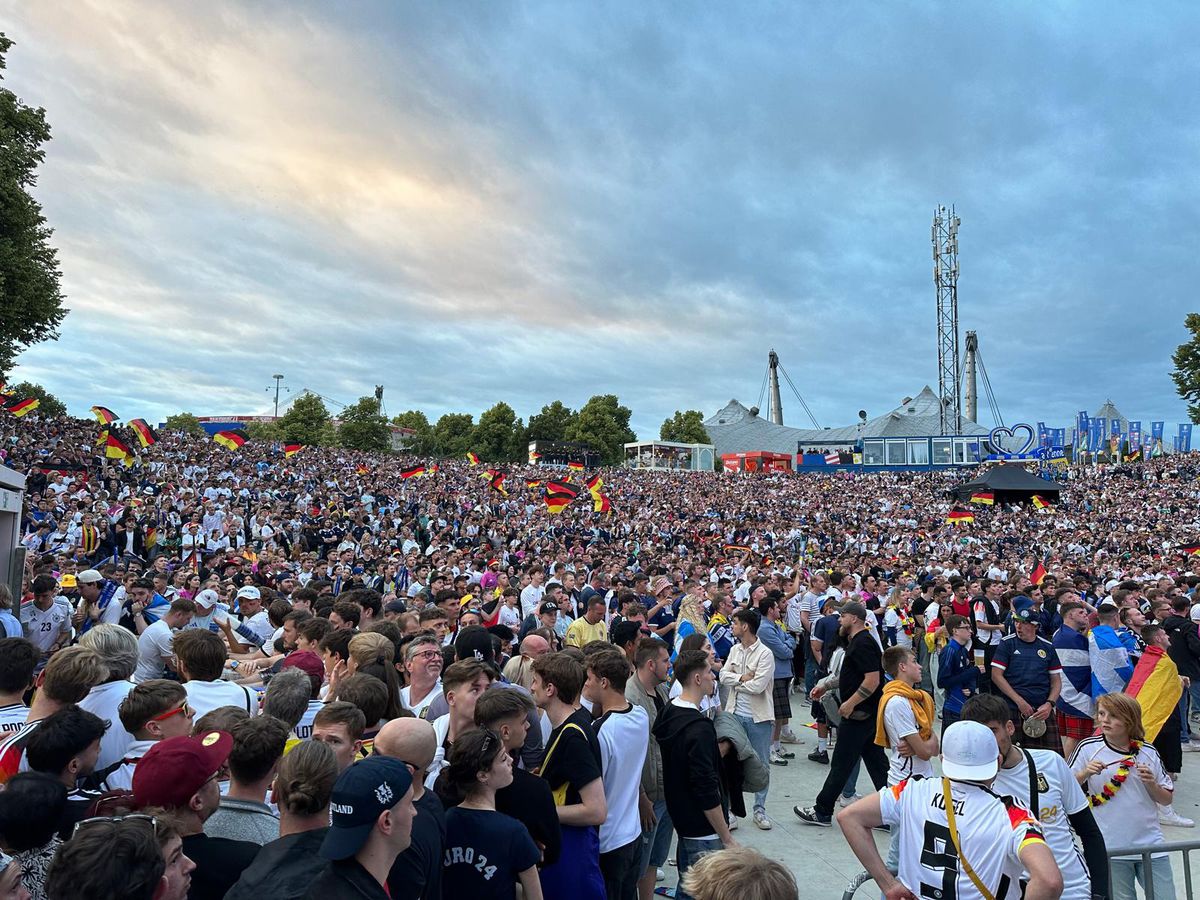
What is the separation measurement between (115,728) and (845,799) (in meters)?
5.98

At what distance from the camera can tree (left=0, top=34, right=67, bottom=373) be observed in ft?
64.4

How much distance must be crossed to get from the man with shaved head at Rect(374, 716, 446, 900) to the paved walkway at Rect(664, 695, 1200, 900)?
345 cm

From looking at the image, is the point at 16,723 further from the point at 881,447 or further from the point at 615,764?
the point at 881,447

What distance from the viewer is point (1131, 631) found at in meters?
8.51

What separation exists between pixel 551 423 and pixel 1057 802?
8342cm

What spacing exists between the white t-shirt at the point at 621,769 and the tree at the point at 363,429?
242 feet

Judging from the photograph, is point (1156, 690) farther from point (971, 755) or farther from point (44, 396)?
point (44, 396)

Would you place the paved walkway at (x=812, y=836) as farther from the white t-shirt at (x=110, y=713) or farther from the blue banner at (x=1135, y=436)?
the blue banner at (x=1135, y=436)

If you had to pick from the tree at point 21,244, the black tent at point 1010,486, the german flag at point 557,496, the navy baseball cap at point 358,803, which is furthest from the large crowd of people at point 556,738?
the black tent at point 1010,486

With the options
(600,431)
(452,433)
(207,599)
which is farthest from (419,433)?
(207,599)

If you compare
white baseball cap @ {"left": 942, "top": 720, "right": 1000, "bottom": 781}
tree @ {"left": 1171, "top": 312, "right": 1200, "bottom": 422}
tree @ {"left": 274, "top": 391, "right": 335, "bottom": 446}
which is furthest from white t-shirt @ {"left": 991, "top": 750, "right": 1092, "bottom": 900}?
tree @ {"left": 274, "top": 391, "right": 335, "bottom": 446}

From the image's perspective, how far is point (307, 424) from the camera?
8231 centimetres

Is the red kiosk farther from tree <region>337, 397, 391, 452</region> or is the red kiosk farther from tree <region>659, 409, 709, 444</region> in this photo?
tree <region>337, 397, 391, 452</region>

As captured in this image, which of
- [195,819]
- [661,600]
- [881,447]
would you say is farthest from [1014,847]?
[881,447]
